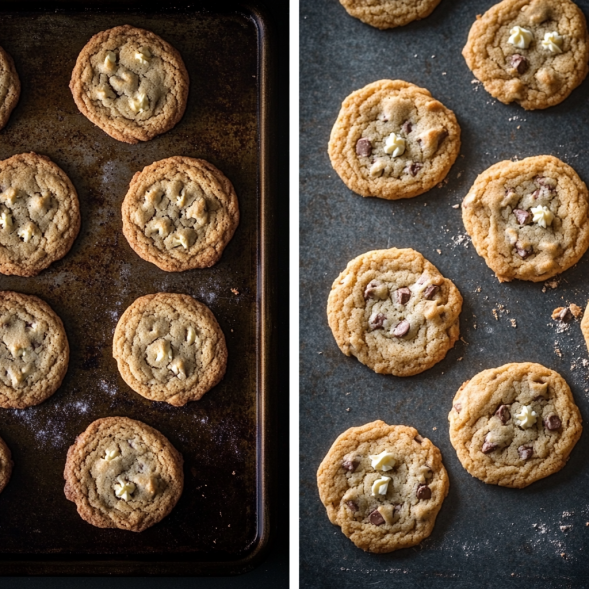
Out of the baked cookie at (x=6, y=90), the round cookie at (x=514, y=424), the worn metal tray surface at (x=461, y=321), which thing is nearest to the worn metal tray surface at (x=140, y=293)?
the baked cookie at (x=6, y=90)

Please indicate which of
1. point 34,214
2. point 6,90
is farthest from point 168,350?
point 6,90

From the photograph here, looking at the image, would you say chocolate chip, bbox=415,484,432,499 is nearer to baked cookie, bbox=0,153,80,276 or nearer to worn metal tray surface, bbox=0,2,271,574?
worn metal tray surface, bbox=0,2,271,574

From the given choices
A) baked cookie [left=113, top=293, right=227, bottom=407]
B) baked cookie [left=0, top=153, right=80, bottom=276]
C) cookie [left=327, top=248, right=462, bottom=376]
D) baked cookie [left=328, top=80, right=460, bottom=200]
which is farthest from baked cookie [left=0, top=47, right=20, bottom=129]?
cookie [left=327, top=248, right=462, bottom=376]

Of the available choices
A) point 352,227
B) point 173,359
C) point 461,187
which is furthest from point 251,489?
point 461,187

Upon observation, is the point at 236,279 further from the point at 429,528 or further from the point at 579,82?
the point at 579,82

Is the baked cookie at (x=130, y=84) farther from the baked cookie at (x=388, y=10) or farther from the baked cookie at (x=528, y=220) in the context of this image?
the baked cookie at (x=528, y=220)

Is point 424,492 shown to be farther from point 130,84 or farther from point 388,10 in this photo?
point 130,84
